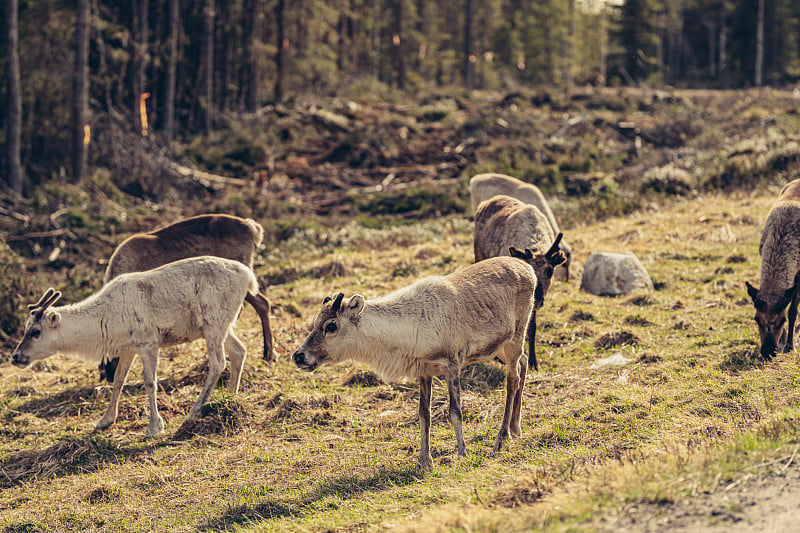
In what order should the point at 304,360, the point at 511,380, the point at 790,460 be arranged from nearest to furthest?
the point at 790,460, the point at 304,360, the point at 511,380

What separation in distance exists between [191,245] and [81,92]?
45.7ft

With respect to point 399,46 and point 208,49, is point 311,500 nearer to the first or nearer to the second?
point 208,49

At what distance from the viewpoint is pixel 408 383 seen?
10125 mm

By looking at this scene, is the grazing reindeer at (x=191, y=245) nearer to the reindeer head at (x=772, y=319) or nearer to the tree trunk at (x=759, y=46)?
the reindeer head at (x=772, y=319)

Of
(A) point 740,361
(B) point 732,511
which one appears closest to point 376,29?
(A) point 740,361

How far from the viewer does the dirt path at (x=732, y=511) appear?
4723 mm

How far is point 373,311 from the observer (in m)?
7.49

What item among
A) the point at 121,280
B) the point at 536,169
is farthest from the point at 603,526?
the point at 536,169

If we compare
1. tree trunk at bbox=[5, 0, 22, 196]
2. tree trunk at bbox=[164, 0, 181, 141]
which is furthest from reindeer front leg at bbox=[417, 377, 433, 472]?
tree trunk at bbox=[164, 0, 181, 141]

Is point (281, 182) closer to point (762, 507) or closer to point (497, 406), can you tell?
point (497, 406)

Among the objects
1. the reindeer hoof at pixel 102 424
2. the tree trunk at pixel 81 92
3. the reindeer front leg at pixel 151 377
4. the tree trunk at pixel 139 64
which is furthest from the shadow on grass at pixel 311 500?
the tree trunk at pixel 139 64

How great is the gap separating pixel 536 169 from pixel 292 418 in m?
16.3

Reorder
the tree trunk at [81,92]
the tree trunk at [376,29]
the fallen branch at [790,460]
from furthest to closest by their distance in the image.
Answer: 1. the tree trunk at [376,29]
2. the tree trunk at [81,92]
3. the fallen branch at [790,460]

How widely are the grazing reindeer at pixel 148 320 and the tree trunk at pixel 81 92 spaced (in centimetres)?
1547
